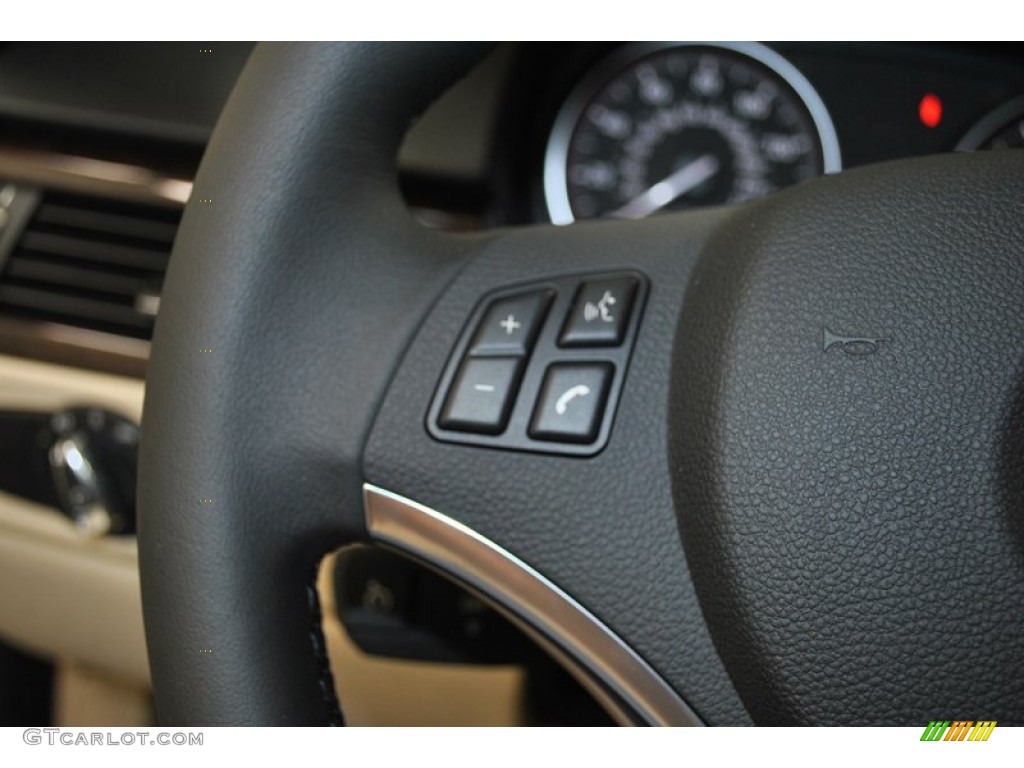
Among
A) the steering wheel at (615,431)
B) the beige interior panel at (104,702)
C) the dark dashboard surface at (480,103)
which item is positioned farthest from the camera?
the beige interior panel at (104,702)

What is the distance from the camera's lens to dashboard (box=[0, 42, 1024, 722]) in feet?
2.96

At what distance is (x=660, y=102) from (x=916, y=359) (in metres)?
0.51

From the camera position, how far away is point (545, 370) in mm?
553

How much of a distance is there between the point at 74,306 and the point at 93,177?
0.32 feet

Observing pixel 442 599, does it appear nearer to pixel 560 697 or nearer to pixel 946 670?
pixel 560 697

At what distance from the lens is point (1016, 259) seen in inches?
19.9

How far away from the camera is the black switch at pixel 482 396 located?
1.81ft

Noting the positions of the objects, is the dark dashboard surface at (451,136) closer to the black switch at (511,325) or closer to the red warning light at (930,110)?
the red warning light at (930,110)

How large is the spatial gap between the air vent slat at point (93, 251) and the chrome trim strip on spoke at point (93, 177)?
38mm
